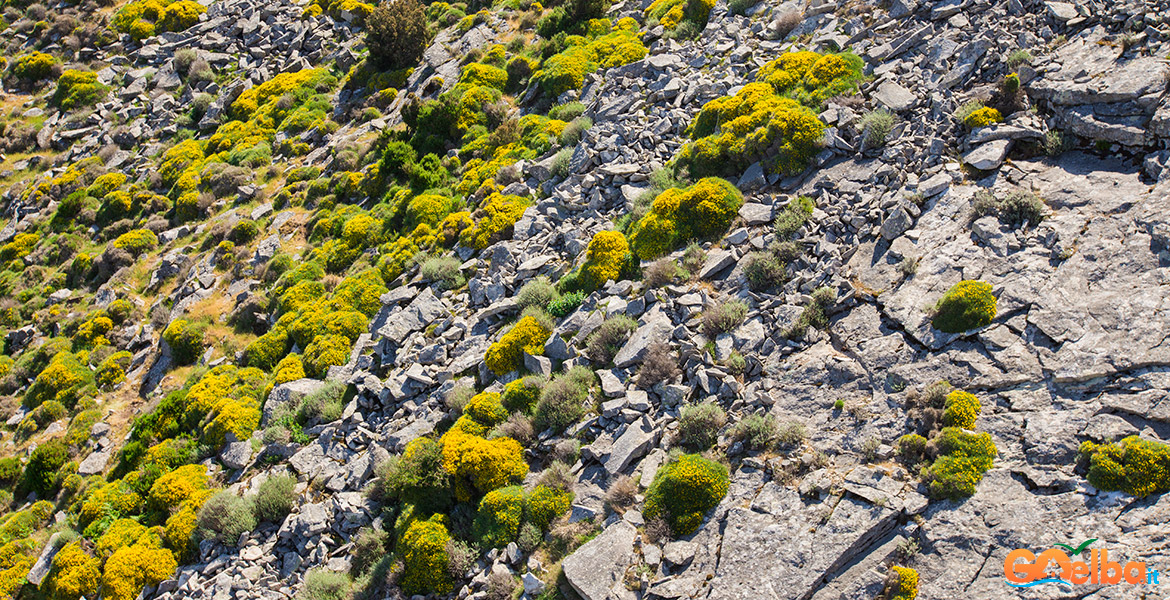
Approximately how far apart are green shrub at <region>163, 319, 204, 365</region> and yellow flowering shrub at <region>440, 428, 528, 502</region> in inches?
459

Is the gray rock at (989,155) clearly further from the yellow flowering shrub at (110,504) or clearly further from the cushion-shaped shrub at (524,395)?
the yellow flowering shrub at (110,504)

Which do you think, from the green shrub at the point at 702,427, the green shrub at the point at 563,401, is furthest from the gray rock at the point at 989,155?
the green shrub at the point at 563,401

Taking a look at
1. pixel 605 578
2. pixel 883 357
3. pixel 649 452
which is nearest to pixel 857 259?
pixel 883 357

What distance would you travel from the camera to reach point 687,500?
1172cm

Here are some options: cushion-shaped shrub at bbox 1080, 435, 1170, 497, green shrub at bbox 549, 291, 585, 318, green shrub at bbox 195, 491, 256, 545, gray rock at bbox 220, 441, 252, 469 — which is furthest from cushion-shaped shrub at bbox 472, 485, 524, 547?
cushion-shaped shrub at bbox 1080, 435, 1170, 497

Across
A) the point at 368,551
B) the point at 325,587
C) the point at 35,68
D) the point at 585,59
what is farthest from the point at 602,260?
the point at 35,68

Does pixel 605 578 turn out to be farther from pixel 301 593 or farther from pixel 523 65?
pixel 523 65

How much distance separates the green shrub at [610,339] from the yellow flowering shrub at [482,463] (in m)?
2.51

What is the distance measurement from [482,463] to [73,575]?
10.7 m

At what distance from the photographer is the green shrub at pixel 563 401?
46.0ft

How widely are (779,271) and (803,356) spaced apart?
208 centimetres

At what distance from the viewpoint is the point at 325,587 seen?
44.8ft

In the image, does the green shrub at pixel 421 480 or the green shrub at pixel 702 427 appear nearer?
the green shrub at pixel 702 427

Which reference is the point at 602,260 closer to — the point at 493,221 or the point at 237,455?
the point at 493,221
